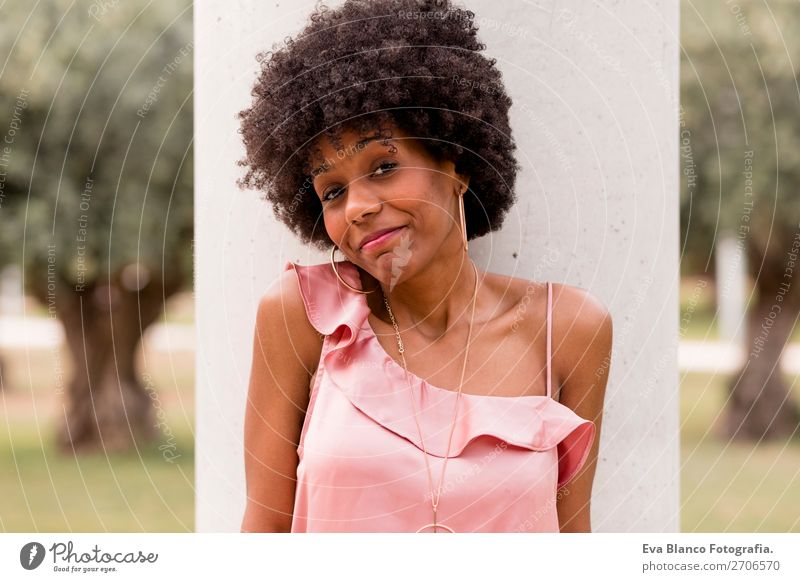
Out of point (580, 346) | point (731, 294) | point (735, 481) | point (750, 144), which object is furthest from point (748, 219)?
point (580, 346)

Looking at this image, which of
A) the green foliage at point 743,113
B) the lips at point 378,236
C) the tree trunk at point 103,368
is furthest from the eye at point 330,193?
the tree trunk at point 103,368

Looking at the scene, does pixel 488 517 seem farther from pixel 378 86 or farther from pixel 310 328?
pixel 378 86

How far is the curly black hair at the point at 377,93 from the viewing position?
176 centimetres

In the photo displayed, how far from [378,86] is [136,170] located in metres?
5.60

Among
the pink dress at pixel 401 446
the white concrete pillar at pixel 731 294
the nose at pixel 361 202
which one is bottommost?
the pink dress at pixel 401 446

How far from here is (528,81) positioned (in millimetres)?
1998

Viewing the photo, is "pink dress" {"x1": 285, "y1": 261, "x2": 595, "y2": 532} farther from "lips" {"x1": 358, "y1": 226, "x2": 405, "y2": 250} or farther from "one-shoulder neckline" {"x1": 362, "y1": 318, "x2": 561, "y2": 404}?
"lips" {"x1": 358, "y1": 226, "x2": 405, "y2": 250}

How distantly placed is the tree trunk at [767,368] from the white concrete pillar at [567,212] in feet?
20.3

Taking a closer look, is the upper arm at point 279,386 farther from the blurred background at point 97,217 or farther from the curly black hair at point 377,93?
the blurred background at point 97,217

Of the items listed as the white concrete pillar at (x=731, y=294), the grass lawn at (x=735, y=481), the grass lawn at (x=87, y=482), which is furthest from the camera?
the white concrete pillar at (x=731, y=294)

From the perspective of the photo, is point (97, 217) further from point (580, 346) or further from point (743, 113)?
point (580, 346)

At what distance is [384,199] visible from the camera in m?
1.72

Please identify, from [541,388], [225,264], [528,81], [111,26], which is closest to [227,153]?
[225,264]

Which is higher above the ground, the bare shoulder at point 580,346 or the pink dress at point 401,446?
the bare shoulder at point 580,346
